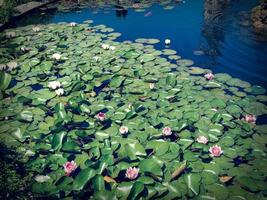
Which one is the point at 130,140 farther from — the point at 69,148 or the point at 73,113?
the point at 73,113

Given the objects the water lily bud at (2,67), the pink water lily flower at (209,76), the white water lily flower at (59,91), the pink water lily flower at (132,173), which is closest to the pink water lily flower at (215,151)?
the pink water lily flower at (132,173)

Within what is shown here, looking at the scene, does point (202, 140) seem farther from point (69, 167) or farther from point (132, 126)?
point (69, 167)

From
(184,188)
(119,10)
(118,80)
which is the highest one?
(119,10)

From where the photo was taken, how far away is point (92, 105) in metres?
3.75

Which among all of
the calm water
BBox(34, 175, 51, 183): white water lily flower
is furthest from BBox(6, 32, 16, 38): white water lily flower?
BBox(34, 175, 51, 183): white water lily flower

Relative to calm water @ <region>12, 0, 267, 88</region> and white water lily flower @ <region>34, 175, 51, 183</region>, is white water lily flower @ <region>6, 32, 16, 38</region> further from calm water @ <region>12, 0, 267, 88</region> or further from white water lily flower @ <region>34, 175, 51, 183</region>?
white water lily flower @ <region>34, 175, 51, 183</region>

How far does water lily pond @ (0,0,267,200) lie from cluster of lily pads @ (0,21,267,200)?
0.5 inches

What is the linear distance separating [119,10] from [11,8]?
2.90 meters

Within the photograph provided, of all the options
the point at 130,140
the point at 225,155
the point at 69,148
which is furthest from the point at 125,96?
the point at 225,155

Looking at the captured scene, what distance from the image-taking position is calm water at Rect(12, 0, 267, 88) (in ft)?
15.6

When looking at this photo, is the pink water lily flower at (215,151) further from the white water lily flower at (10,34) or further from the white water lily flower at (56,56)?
Answer: the white water lily flower at (10,34)

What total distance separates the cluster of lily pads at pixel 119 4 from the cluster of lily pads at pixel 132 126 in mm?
3342

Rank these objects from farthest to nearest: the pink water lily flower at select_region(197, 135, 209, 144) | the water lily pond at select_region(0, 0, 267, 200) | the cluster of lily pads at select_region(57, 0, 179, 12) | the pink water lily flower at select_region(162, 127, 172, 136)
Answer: the cluster of lily pads at select_region(57, 0, 179, 12)
the pink water lily flower at select_region(162, 127, 172, 136)
the pink water lily flower at select_region(197, 135, 209, 144)
the water lily pond at select_region(0, 0, 267, 200)

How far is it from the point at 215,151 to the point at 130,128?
3.40ft
